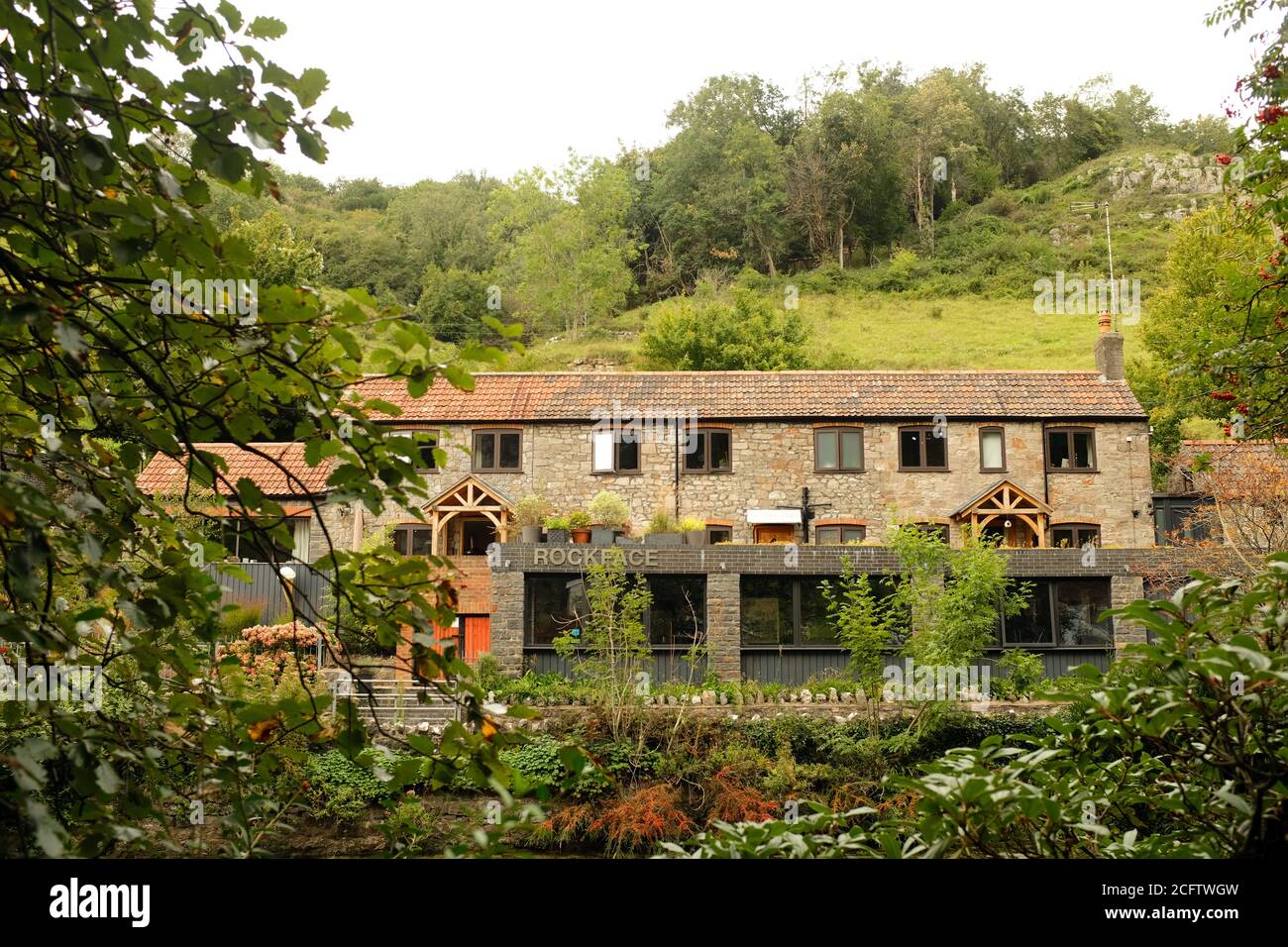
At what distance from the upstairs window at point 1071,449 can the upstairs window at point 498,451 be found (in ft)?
47.6

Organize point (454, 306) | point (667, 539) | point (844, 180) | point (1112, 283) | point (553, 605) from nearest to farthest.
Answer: point (553, 605) < point (667, 539) < point (1112, 283) < point (454, 306) < point (844, 180)

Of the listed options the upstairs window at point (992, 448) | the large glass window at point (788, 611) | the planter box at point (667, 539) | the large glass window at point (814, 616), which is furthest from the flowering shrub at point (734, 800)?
the upstairs window at point (992, 448)

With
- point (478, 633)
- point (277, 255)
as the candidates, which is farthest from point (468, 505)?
point (277, 255)

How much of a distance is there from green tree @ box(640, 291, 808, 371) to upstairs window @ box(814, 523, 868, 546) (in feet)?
47.0

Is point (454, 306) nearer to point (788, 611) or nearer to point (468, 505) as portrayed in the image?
point (468, 505)

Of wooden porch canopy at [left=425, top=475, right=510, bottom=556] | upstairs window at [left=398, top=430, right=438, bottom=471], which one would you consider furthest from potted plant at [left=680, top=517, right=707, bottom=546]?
upstairs window at [left=398, top=430, right=438, bottom=471]

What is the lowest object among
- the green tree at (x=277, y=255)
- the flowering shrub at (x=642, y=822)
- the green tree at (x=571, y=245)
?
the flowering shrub at (x=642, y=822)

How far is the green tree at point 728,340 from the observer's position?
42.9 m

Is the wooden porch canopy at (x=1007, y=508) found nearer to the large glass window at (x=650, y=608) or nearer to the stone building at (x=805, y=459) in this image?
the stone building at (x=805, y=459)

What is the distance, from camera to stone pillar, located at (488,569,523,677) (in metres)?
23.4

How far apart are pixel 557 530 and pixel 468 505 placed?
4.26 metres

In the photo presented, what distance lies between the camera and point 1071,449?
29391 millimetres
